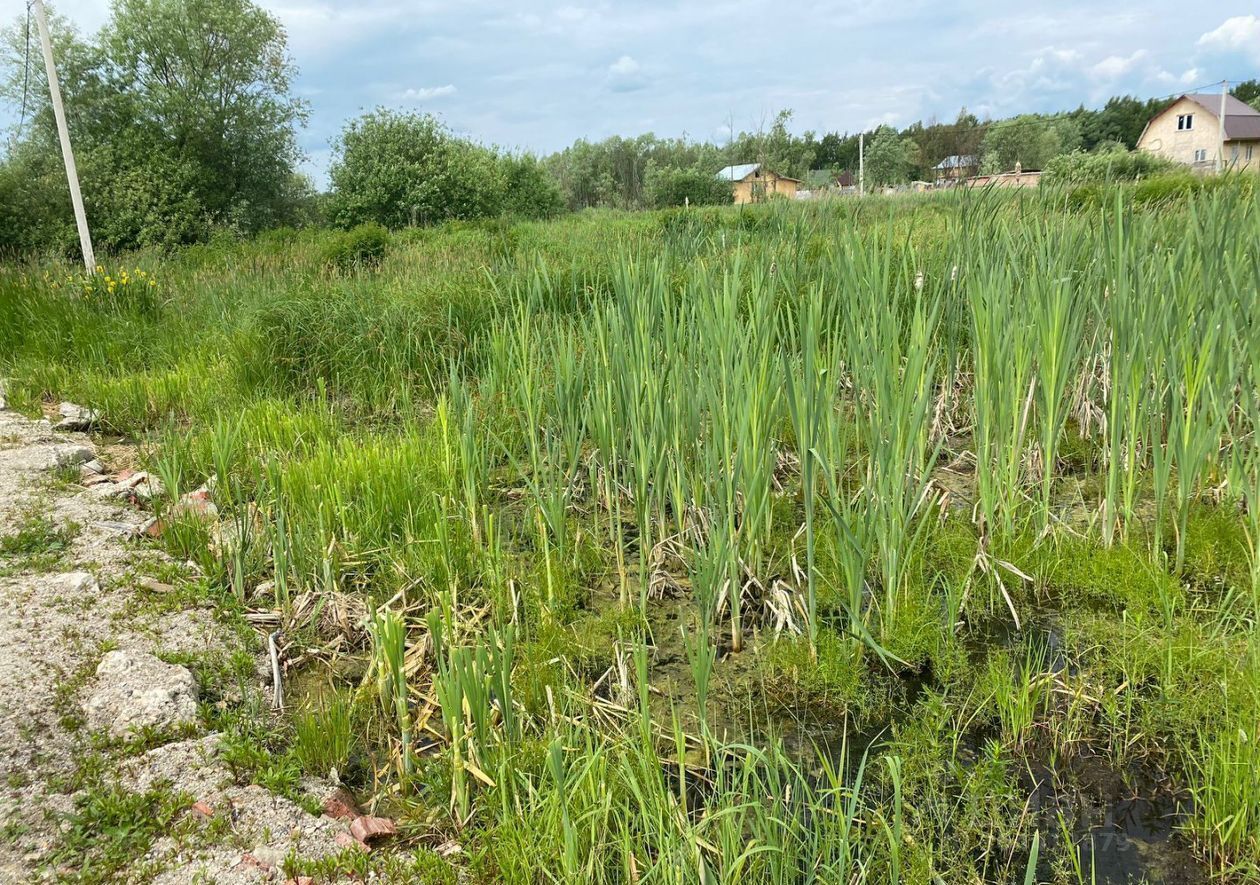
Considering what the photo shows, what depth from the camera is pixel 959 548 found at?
2980 mm

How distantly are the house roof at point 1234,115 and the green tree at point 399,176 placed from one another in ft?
138

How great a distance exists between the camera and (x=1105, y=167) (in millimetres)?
4449

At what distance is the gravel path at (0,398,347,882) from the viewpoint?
166 centimetres

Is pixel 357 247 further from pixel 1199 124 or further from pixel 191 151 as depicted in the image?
pixel 1199 124

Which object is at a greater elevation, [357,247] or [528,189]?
[528,189]

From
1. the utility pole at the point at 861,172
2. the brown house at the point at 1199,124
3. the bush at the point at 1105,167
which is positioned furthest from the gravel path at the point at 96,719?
the brown house at the point at 1199,124

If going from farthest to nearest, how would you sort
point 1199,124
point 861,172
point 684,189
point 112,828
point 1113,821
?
1. point 1199,124
2. point 684,189
3. point 861,172
4. point 1113,821
5. point 112,828

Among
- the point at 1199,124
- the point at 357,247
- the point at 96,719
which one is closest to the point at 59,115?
the point at 357,247

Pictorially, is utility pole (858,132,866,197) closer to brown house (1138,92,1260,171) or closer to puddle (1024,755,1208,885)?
puddle (1024,755,1208,885)

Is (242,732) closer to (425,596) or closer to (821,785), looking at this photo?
(425,596)

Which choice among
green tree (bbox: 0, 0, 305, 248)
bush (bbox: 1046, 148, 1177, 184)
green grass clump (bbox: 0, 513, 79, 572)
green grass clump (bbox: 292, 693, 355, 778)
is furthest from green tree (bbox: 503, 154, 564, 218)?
green grass clump (bbox: 292, 693, 355, 778)

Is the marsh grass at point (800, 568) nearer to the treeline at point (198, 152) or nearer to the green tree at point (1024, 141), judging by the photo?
the treeline at point (198, 152)

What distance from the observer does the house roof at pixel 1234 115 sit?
141 ft

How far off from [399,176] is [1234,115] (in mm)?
48790
